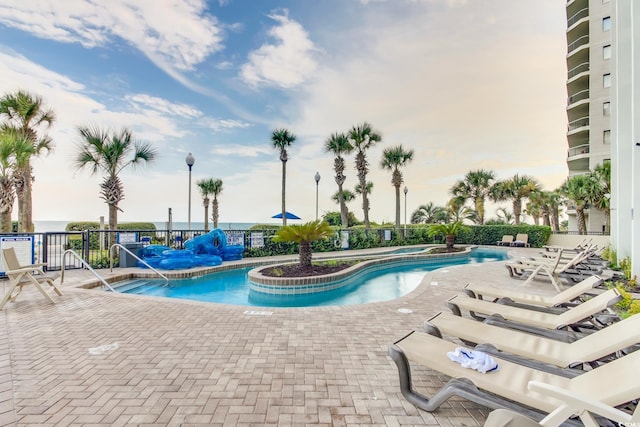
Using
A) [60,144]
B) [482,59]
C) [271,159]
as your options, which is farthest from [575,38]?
[60,144]

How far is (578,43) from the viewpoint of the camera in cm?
2431

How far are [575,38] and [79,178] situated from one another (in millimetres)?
36062

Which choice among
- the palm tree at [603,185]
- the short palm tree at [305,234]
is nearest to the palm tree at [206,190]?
the short palm tree at [305,234]

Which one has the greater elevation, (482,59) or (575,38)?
(575,38)

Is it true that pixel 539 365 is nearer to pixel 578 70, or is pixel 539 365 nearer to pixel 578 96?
pixel 578 96

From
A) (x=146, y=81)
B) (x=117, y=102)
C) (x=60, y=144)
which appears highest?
(x=146, y=81)

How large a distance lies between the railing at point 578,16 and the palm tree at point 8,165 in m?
36.6

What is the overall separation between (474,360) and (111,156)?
1495 cm

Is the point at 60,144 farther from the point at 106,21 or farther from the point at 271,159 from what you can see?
the point at 271,159

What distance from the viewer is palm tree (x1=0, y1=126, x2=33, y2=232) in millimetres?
10734

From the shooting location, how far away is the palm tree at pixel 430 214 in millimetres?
33500

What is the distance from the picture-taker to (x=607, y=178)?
1845 centimetres

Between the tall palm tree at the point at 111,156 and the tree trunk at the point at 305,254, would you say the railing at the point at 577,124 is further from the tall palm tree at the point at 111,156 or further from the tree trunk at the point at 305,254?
the tall palm tree at the point at 111,156

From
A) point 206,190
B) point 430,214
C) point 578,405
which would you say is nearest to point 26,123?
point 206,190
